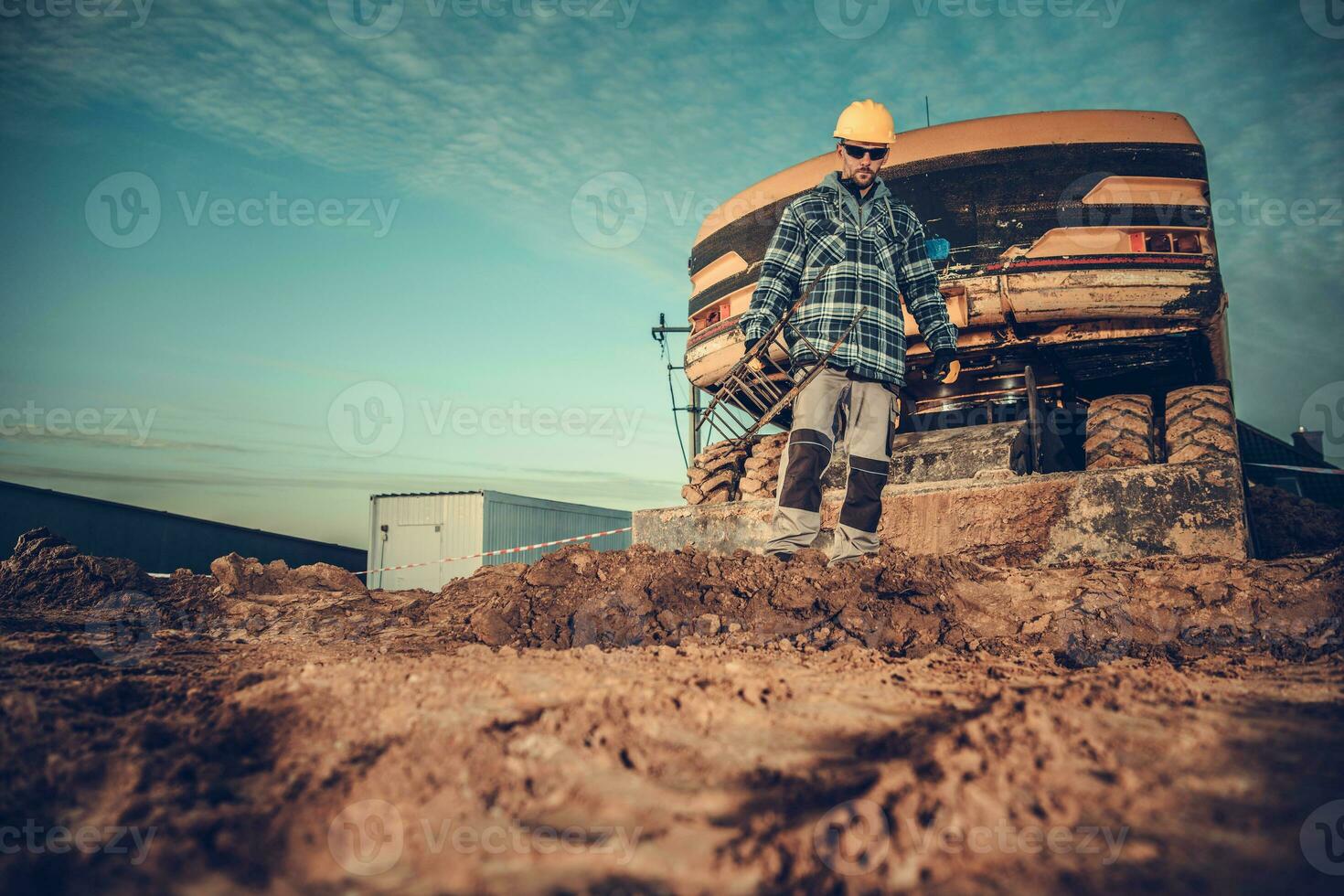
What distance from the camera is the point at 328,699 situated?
182cm

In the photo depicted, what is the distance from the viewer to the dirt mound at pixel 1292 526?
5.63m

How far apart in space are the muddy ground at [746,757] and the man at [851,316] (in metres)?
0.73

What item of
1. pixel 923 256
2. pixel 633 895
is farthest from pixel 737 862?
pixel 923 256

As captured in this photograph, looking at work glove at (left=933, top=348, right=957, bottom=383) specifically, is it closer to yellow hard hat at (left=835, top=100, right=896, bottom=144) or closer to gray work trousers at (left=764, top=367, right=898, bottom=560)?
gray work trousers at (left=764, top=367, right=898, bottom=560)

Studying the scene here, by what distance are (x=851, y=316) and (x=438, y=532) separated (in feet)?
43.5

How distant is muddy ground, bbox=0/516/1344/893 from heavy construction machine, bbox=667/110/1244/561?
1588 millimetres

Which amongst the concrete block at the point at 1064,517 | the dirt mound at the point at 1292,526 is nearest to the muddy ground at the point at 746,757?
the concrete block at the point at 1064,517

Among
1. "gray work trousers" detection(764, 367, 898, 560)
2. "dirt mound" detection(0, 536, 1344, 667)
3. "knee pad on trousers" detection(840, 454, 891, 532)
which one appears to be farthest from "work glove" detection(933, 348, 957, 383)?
"dirt mound" detection(0, 536, 1344, 667)

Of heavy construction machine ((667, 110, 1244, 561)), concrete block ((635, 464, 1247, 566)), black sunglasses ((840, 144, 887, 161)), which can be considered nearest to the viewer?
concrete block ((635, 464, 1247, 566))

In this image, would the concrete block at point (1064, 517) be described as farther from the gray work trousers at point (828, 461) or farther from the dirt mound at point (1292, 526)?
the dirt mound at point (1292, 526)

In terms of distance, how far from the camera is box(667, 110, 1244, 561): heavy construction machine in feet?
13.6

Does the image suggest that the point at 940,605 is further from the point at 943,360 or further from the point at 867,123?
the point at 867,123

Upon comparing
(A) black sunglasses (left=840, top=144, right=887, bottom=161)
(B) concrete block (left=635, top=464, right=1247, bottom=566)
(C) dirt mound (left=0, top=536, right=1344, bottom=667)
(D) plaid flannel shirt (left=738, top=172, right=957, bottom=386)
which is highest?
(A) black sunglasses (left=840, top=144, right=887, bottom=161)

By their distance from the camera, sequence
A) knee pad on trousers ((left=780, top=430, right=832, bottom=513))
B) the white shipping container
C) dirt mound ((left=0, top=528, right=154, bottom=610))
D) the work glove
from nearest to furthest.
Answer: knee pad on trousers ((left=780, top=430, right=832, bottom=513)) → the work glove → dirt mound ((left=0, top=528, right=154, bottom=610)) → the white shipping container
